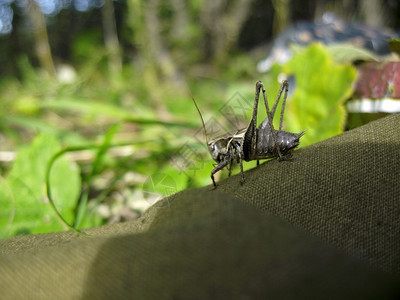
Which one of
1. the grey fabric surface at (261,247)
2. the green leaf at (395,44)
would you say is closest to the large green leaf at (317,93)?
the green leaf at (395,44)

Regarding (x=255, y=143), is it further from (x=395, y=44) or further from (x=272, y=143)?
(x=395, y=44)

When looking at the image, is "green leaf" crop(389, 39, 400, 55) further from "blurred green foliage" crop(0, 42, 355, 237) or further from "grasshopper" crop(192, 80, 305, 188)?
"grasshopper" crop(192, 80, 305, 188)

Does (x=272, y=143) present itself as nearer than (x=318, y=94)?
Yes

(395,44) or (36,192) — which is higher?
(395,44)

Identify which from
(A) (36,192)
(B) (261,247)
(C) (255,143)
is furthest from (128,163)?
(B) (261,247)

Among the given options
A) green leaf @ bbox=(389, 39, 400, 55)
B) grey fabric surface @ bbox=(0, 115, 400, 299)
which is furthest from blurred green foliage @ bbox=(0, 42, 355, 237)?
grey fabric surface @ bbox=(0, 115, 400, 299)

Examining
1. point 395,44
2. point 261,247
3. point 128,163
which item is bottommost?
point 128,163
